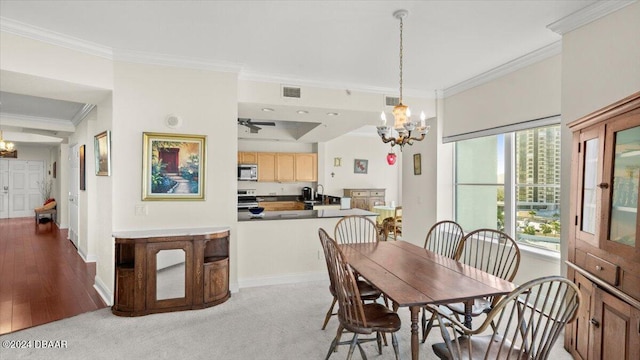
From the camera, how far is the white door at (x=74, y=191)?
19.4 ft

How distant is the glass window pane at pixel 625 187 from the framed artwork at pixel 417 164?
10.6 feet

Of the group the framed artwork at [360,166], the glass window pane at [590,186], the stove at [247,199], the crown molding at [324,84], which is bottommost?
the stove at [247,199]

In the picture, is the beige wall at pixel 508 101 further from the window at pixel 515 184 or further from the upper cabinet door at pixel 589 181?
the upper cabinet door at pixel 589 181

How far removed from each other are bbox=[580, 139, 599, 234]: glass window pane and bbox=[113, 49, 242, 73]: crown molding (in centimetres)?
332

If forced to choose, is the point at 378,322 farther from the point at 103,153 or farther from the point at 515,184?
the point at 103,153

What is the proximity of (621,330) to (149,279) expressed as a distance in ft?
12.0

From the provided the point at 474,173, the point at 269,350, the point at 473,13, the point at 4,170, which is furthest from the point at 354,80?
the point at 4,170

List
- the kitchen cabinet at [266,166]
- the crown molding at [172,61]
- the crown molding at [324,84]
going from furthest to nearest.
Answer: the kitchen cabinet at [266,166] → the crown molding at [324,84] → the crown molding at [172,61]

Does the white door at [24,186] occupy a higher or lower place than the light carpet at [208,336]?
higher

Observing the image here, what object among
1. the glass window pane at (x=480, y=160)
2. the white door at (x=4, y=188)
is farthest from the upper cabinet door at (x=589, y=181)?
the white door at (x=4, y=188)

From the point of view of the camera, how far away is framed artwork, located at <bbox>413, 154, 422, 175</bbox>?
16.8ft

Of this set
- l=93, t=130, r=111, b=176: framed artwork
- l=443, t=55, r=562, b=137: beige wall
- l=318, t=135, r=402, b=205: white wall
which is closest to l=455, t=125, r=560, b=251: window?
l=443, t=55, r=562, b=137: beige wall

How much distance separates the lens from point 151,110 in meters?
3.48

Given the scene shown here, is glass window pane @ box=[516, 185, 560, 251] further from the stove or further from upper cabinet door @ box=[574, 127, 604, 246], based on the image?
the stove
